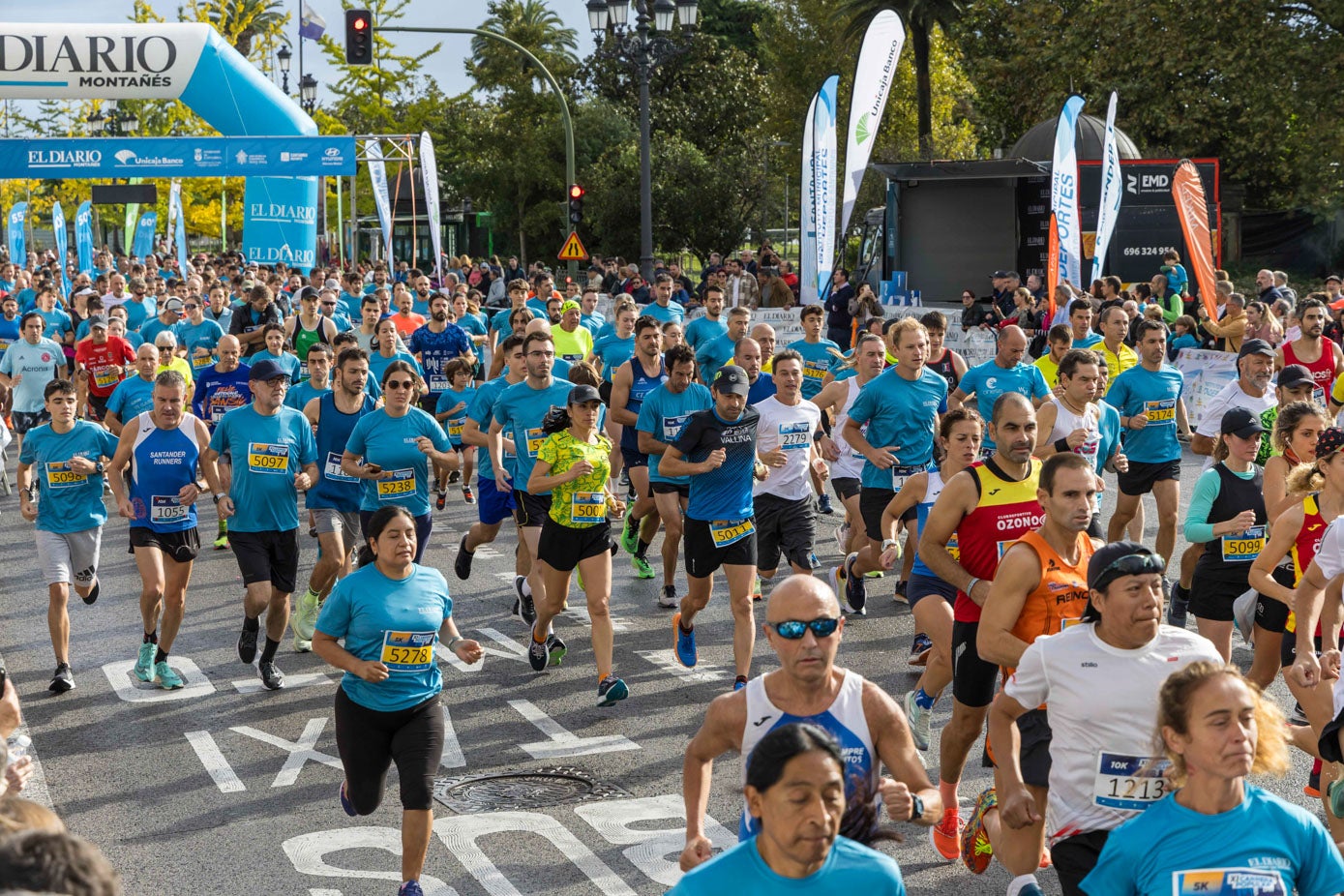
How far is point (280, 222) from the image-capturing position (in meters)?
26.1

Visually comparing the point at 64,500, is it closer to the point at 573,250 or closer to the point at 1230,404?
the point at 1230,404

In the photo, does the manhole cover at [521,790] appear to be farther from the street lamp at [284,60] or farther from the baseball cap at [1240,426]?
the street lamp at [284,60]

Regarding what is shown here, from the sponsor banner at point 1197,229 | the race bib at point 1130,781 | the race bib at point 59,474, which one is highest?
the sponsor banner at point 1197,229

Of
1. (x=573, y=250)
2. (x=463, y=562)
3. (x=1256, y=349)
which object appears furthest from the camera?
(x=573, y=250)

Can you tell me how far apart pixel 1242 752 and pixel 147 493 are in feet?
24.7

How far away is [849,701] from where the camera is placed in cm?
464

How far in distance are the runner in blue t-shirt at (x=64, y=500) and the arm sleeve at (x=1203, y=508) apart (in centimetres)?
613

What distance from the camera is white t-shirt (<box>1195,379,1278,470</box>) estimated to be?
34.7ft

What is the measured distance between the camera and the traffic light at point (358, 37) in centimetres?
2706

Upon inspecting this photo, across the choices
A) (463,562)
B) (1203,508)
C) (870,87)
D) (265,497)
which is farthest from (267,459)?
(870,87)

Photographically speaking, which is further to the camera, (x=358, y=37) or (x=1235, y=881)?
(x=358, y=37)

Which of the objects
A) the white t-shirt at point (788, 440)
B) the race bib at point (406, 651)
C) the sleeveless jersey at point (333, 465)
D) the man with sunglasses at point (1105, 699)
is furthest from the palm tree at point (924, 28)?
the man with sunglasses at point (1105, 699)

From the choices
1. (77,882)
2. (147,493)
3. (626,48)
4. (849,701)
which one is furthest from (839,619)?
(626,48)

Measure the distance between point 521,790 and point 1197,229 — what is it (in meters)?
14.5
